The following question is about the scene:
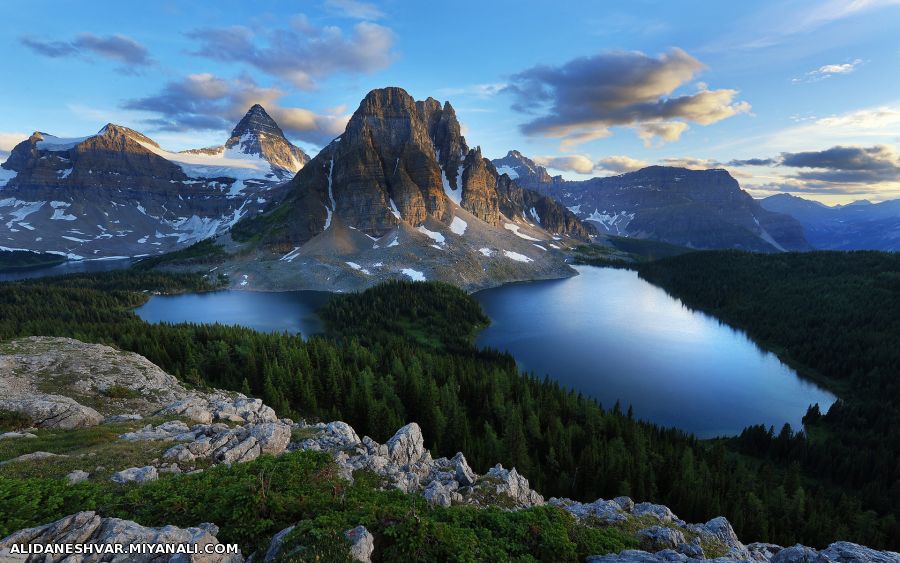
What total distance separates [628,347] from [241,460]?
8223 cm

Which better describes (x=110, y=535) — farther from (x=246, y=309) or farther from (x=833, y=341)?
(x=246, y=309)

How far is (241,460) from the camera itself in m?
18.4

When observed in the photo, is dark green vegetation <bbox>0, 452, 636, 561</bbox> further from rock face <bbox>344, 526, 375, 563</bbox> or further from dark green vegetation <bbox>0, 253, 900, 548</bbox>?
dark green vegetation <bbox>0, 253, 900, 548</bbox>

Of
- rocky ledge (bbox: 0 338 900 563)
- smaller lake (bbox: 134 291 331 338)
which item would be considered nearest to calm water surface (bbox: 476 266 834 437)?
rocky ledge (bbox: 0 338 900 563)

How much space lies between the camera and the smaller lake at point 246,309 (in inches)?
4001

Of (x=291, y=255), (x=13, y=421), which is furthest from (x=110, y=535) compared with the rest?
(x=291, y=255)

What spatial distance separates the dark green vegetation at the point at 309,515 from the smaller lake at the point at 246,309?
82660 millimetres

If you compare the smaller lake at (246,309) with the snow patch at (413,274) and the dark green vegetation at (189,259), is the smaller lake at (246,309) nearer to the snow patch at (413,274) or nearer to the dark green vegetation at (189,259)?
the snow patch at (413,274)

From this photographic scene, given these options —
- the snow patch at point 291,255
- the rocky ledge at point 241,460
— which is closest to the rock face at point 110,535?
the rocky ledge at point 241,460

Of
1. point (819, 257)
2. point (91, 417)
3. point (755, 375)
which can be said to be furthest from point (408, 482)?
point (819, 257)

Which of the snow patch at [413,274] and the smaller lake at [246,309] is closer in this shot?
the smaller lake at [246,309]

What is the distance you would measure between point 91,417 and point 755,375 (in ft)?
316

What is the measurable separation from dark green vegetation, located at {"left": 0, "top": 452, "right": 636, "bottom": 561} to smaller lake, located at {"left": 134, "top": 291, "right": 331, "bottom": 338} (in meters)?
82.7

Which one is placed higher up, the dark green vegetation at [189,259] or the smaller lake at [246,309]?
the dark green vegetation at [189,259]
